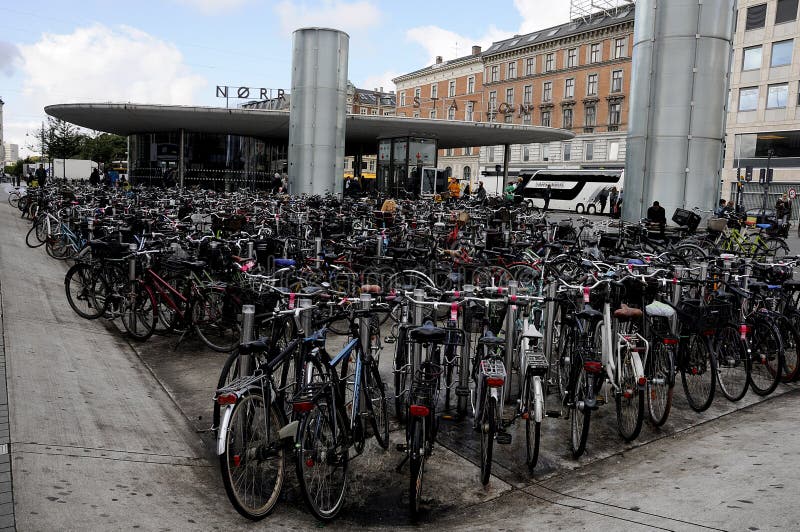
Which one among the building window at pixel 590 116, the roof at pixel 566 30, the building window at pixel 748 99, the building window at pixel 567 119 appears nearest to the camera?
the building window at pixel 748 99

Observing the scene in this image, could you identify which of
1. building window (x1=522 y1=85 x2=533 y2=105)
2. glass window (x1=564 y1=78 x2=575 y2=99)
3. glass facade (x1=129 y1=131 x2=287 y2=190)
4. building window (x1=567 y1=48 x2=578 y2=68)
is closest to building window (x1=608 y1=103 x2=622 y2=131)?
glass window (x1=564 y1=78 x2=575 y2=99)

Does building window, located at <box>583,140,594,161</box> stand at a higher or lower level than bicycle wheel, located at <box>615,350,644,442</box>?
higher

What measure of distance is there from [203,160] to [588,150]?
3397 cm

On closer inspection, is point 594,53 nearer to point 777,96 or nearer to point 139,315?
point 777,96

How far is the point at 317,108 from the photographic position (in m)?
23.1

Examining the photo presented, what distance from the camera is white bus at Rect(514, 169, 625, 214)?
4259cm

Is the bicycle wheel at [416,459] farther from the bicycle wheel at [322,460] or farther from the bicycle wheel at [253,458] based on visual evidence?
the bicycle wheel at [253,458]

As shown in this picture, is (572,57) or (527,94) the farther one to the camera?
(527,94)

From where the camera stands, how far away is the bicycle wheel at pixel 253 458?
11.7ft

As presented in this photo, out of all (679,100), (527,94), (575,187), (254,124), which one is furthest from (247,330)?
(527,94)

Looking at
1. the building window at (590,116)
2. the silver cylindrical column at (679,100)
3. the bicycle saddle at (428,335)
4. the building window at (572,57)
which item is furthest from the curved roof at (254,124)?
the building window at (572,57)

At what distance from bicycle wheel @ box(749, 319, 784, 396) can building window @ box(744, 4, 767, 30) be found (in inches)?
1780

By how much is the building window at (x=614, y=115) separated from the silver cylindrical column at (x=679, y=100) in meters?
38.9

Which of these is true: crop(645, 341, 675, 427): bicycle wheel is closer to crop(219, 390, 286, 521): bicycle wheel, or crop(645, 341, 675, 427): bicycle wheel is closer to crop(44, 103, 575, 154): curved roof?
crop(219, 390, 286, 521): bicycle wheel
